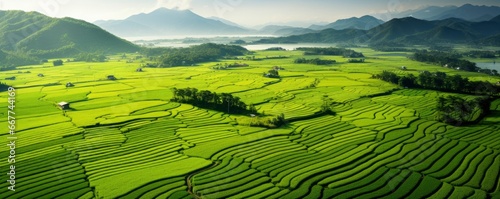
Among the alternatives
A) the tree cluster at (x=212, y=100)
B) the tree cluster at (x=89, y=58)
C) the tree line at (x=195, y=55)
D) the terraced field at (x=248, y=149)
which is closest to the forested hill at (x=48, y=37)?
the tree cluster at (x=89, y=58)

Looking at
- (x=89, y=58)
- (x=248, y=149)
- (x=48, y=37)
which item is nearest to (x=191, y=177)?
(x=248, y=149)

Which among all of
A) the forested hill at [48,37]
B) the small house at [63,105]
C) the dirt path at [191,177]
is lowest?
the dirt path at [191,177]

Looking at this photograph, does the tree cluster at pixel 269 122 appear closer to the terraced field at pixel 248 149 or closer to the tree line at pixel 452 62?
the terraced field at pixel 248 149

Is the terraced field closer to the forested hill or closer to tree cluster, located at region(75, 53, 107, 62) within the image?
tree cluster, located at region(75, 53, 107, 62)

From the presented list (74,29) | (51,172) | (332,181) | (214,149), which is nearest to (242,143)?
(214,149)

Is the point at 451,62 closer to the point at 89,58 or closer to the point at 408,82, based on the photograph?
the point at 408,82

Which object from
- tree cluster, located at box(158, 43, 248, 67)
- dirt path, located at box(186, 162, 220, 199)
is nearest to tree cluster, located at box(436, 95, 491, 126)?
dirt path, located at box(186, 162, 220, 199)

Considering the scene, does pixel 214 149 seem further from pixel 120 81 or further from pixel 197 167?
pixel 120 81

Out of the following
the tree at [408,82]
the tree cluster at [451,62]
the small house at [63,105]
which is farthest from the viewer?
the tree cluster at [451,62]
